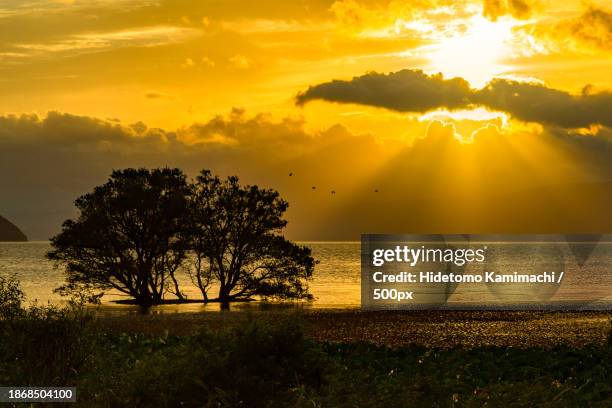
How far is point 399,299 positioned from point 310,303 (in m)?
10.9

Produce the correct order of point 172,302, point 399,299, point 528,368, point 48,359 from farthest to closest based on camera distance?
point 399,299
point 172,302
point 528,368
point 48,359

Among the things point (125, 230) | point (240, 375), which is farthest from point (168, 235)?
point (240, 375)

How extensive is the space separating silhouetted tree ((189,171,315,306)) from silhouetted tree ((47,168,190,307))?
115 centimetres

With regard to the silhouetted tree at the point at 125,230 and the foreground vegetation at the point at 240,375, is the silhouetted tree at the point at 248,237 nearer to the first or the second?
the silhouetted tree at the point at 125,230

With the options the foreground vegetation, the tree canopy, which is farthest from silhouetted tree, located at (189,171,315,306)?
the foreground vegetation

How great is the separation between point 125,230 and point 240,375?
33.8 meters

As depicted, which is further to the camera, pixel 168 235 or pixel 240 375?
pixel 168 235

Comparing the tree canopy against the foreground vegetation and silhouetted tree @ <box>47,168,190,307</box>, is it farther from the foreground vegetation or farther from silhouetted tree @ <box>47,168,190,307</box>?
the foreground vegetation

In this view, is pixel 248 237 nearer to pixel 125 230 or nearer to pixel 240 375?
pixel 125 230

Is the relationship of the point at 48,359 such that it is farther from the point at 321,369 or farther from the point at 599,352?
the point at 599,352

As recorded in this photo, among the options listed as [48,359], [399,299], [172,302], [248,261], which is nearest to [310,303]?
[248,261]

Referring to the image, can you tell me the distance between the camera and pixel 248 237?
4406 centimetres

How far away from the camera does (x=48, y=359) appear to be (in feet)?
42.2

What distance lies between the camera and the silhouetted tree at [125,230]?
42344mm
